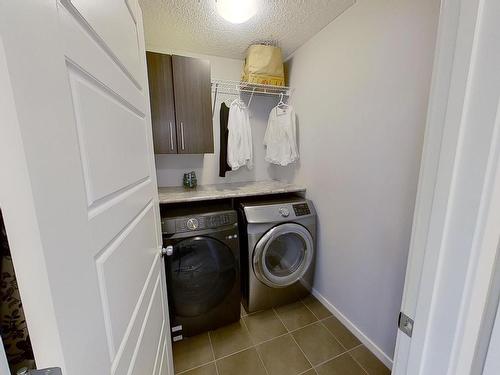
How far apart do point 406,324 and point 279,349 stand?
1.25m

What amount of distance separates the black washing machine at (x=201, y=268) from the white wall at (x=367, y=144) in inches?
33.0

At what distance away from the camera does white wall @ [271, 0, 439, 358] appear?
1.14 meters

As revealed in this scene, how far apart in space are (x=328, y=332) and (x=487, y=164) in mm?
1718

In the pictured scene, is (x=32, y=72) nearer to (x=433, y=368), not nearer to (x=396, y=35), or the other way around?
(x=433, y=368)

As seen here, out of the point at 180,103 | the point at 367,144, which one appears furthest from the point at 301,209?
the point at 180,103

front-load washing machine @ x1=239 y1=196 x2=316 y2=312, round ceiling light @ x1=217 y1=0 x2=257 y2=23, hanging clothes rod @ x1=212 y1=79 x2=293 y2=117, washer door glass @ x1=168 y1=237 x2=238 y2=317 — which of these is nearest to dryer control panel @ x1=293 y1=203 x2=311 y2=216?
front-load washing machine @ x1=239 y1=196 x2=316 y2=312

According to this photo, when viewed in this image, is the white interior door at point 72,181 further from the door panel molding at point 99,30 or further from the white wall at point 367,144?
Result: the white wall at point 367,144

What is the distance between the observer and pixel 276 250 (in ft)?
6.33

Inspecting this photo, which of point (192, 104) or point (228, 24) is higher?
point (228, 24)

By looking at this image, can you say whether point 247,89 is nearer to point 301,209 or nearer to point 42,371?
point 301,209

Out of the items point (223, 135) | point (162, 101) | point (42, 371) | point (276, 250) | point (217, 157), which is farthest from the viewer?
point (217, 157)

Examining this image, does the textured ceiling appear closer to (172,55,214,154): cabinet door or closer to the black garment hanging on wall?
(172,55,214,154): cabinet door

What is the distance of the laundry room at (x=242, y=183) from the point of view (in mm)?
299

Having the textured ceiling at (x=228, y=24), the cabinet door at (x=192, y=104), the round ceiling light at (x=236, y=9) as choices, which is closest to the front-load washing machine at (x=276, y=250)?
the cabinet door at (x=192, y=104)
